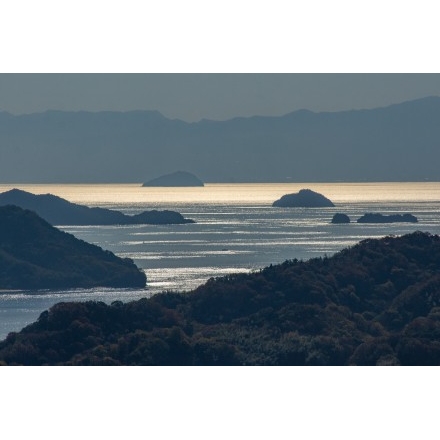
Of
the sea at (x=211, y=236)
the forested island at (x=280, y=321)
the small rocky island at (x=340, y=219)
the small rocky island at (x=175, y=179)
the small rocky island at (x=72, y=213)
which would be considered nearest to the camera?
the forested island at (x=280, y=321)

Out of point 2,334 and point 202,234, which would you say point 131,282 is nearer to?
point 2,334

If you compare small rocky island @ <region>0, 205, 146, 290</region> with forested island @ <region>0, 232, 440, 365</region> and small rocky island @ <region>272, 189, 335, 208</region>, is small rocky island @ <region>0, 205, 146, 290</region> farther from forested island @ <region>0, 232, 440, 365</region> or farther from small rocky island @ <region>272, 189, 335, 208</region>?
small rocky island @ <region>272, 189, 335, 208</region>

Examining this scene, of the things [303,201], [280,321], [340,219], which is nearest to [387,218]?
[340,219]

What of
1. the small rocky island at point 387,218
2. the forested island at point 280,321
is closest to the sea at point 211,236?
the small rocky island at point 387,218

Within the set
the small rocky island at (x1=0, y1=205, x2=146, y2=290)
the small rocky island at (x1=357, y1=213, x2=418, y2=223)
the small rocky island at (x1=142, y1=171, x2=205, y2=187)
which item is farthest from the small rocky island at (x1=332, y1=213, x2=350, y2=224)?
the small rocky island at (x1=0, y1=205, x2=146, y2=290)

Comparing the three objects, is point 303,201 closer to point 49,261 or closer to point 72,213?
point 72,213

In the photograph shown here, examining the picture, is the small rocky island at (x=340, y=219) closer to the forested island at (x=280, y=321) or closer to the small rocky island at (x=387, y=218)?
the small rocky island at (x=387, y=218)

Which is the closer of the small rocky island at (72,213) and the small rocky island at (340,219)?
the small rocky island at (72,213)
